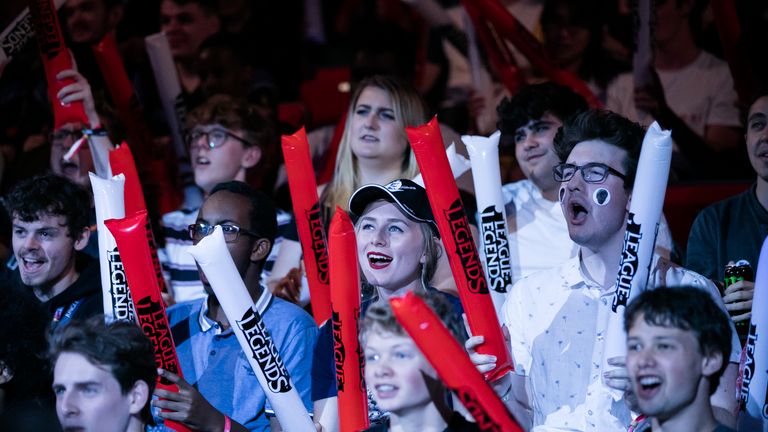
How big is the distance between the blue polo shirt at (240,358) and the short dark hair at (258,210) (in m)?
0.26

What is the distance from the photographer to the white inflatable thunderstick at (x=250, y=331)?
3.84m

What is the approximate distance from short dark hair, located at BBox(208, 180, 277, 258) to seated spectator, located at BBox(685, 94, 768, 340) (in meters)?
1.71

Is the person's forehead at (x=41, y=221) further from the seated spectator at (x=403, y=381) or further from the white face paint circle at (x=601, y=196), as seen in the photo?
the white face paint circle at (x=601, y=196)

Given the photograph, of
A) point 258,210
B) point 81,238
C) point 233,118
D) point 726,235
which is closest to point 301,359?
point 258,210

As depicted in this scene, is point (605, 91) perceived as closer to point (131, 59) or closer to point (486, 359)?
point (131, 59)

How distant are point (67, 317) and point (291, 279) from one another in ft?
3.52

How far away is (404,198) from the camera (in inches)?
165

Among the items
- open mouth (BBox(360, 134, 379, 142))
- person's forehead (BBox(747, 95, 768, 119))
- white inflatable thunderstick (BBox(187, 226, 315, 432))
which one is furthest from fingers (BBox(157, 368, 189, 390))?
person's forehead (BBox(747, 95, 768, 119))

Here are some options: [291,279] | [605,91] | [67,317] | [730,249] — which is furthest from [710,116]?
[67,317]

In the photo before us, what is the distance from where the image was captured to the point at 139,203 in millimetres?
4742

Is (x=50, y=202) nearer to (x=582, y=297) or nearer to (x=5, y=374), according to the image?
(x=5, y=374)

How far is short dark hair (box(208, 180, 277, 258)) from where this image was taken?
15.1 ft

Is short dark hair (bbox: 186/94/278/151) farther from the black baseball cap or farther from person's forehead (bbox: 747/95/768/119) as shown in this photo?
person's forehead (bbox: 747/95/768/119)

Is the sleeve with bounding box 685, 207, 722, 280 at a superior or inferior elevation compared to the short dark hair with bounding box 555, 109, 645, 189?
inferior
